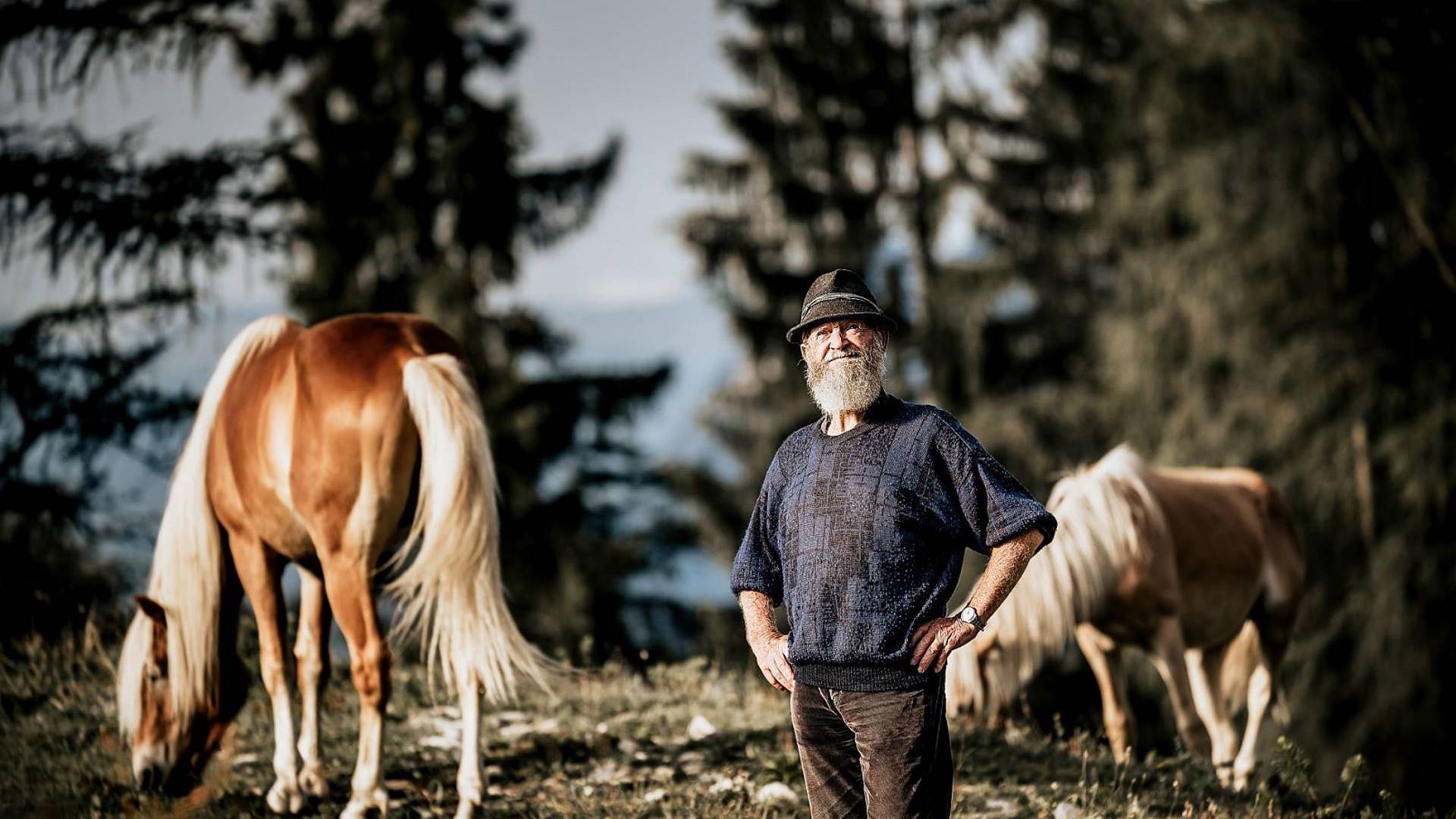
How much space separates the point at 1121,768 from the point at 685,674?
8.91 feet

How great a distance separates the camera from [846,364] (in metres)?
3.38

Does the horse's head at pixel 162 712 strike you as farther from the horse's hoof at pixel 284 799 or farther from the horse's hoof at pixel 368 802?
the horse's hoof at pixel 368 802

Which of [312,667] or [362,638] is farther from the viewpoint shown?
[312,667]

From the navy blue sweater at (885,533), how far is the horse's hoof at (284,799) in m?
2.87

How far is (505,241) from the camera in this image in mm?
16656

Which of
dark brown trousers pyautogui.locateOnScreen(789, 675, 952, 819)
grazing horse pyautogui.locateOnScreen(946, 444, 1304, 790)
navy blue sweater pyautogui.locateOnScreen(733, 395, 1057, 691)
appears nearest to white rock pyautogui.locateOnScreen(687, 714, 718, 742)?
grazing horse pyautogui.locateOnScreen(946, 444, 1304, 790)

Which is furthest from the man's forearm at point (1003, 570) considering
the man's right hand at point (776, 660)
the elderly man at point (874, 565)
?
the man's right hand at point (776, 660)

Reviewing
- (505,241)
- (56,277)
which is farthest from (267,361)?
(505,241)

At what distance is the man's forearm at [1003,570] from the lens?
3.20m

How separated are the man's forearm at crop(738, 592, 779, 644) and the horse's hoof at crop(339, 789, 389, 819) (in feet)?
7.43

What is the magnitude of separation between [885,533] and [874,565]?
88 mm

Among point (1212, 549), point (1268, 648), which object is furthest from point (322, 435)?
point (1268, 648)

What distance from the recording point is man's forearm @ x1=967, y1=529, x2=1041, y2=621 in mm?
3203

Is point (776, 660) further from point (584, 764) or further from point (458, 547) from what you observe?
point (584, 764)
